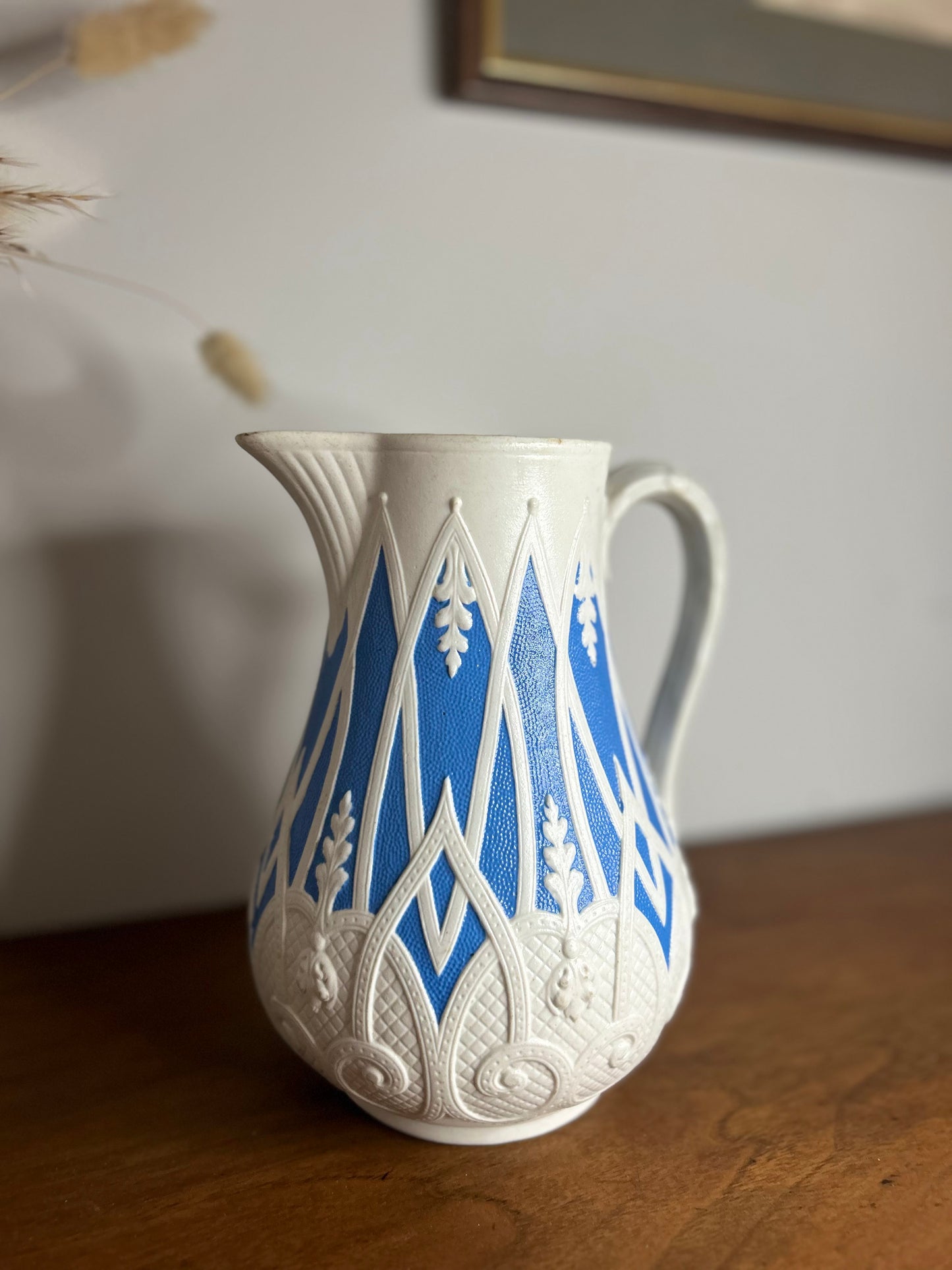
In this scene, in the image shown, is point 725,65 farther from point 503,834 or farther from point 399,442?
point 503,834

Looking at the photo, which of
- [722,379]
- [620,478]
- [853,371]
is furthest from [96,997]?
[853,371]

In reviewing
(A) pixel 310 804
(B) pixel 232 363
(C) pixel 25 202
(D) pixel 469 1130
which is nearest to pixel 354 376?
(B) pixel 232 363

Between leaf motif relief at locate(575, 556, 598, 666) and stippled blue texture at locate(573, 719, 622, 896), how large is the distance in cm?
4

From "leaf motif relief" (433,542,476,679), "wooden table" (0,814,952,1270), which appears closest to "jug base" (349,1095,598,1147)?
"wooden table" (0,814,952,1270)

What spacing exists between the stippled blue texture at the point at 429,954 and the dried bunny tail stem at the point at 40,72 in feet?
1.69

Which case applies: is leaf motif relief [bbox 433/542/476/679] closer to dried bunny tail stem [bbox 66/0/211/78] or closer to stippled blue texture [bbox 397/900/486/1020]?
stippled blue texture [bbox 397/900/486/1020]

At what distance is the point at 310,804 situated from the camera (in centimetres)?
49

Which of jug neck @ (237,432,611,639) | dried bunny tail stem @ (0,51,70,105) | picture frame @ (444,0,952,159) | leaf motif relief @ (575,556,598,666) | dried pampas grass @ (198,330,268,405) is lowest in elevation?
leaf motif relief @ (575,556,598,666)

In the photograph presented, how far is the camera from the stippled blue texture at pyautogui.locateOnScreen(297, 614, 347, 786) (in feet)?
1.62

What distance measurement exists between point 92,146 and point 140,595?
0.28 meters

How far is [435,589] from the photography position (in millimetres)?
465

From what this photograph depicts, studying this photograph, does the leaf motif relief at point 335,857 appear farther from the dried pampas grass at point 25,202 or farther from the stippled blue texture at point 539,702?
the dried pampas grass at point 25,202

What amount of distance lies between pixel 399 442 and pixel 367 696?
117mm

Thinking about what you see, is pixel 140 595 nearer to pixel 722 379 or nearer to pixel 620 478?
pixel 620 478
